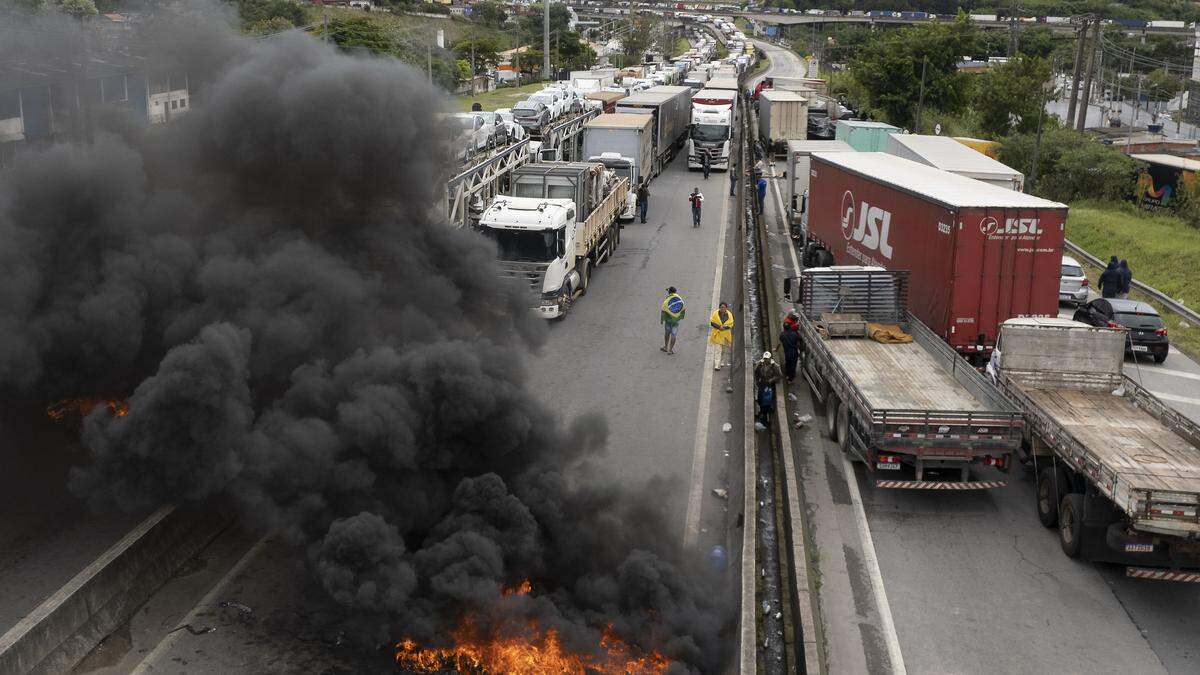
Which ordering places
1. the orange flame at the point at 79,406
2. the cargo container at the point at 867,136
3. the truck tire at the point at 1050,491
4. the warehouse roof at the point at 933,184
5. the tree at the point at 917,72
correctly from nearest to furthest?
the orange flame at the point at 79,406, the truck tire at the point at 1050,491, the warehouse roof at the point at 933,184, the cargo container at the point at 867,136, the tree at the point at 917,72

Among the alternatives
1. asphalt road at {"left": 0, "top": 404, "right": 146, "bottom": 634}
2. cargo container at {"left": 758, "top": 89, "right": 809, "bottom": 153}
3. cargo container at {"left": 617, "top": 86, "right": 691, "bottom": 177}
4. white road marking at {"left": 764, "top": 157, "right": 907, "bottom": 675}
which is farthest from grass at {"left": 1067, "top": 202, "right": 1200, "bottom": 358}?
asphalt road at {"left": 0, "top": 404, "right": 146, "bottom": 634}

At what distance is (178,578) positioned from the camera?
1140cm

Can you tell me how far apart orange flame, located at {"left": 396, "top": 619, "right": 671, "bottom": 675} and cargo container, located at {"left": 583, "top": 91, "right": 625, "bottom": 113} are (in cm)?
3664

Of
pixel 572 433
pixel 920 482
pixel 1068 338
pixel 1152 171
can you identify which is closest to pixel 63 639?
pixel 572 433

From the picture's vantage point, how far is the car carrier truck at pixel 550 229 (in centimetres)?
2084

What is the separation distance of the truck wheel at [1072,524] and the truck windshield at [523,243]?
11317 mm

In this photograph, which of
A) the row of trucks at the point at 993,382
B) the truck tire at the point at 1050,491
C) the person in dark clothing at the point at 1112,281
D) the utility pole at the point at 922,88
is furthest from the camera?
the utility pole at the point at 922,88

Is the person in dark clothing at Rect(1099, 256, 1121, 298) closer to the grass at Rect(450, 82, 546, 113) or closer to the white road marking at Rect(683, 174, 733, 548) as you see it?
the white road marking at Rect(683, 174, 733, 548)

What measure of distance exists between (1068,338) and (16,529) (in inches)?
512

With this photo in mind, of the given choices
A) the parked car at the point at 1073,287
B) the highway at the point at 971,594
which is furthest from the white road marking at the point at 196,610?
the parked car at the point at 1073,287

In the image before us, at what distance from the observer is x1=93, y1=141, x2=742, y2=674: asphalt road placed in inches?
391

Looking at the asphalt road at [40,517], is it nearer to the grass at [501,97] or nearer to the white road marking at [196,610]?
the white road marking at [196,610]

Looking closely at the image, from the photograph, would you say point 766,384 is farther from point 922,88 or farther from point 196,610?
point 922,88

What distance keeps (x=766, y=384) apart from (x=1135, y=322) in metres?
9.76
